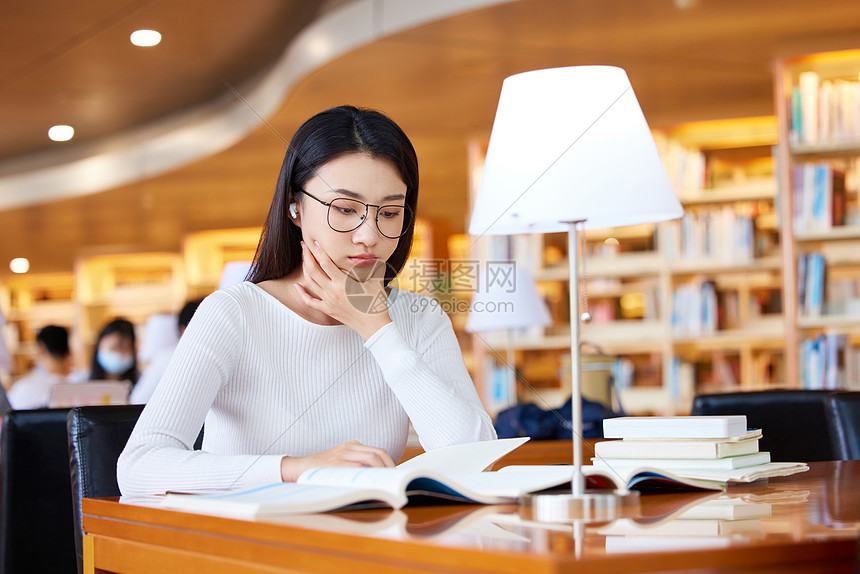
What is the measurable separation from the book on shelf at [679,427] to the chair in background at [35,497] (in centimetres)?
131

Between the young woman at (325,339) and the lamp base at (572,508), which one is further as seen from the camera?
the young woman at (325,339)

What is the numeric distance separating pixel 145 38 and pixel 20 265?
7.80 m

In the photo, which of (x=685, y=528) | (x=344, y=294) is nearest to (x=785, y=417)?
(x=344, y=294)

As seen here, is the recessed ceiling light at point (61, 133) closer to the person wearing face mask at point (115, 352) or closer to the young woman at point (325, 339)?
the person wearing face mask at point (115, 352)

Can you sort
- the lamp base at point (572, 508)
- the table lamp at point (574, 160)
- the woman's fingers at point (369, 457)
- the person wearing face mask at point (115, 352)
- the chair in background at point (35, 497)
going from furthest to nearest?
the person wearing face mask at point (115, 352), the chair in background at point (35, 497), the woman's fingers at point (369, 457), the table lamp at point (574, 160), the lamp base at point (572, 508)

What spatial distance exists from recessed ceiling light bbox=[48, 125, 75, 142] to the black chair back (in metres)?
5.64

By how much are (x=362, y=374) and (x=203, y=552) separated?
0.69 metres

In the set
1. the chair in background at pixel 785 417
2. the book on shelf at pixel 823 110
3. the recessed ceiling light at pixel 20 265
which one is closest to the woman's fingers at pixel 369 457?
the chair in background at pixel 785 417

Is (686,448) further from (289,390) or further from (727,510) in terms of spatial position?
(289,390)

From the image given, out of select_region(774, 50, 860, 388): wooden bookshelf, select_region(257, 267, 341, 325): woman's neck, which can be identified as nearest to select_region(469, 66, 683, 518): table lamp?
select_region(257, 267, 341, 325): woman's neck

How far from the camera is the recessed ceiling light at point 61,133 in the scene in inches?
269

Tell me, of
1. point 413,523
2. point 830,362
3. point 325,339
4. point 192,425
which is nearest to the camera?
point 413,523

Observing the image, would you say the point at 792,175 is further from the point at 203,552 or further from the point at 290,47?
the point at 203,552

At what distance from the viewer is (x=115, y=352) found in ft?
17.3
